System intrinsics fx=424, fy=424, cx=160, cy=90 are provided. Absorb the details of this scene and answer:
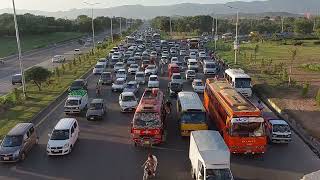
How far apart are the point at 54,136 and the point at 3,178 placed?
4.02 meters

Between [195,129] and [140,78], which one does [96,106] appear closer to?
[195,129]

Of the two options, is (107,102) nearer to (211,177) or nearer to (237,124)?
(237,124)

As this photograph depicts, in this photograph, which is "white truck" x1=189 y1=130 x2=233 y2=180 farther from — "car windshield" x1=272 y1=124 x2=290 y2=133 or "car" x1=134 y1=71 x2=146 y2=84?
"car" x1=134 y1=71 x2=146 y2=84

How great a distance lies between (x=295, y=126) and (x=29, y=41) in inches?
4212

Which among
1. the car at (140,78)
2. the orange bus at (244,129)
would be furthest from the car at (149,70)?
the orange bus at (244,129)

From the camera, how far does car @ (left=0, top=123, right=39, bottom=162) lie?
2320cm

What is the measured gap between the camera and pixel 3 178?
21.6 meters

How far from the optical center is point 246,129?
74.9ft

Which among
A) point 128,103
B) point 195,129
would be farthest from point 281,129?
point 128,103

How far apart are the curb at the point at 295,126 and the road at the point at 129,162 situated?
372 mm

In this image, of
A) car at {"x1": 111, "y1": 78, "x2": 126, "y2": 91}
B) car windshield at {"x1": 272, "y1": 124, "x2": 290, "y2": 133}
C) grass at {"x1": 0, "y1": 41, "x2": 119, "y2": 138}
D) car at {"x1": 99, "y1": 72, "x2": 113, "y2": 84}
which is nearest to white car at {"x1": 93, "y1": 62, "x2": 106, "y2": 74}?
grass at {"x1": 0, "y1": 41, "x2": 119, "y2": 138}

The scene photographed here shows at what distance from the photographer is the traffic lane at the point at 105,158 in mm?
21766

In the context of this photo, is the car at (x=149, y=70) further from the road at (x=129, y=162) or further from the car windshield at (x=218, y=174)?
the car windshield at (x=218, y=174)

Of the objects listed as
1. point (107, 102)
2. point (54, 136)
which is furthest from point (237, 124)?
point (107, 102)
